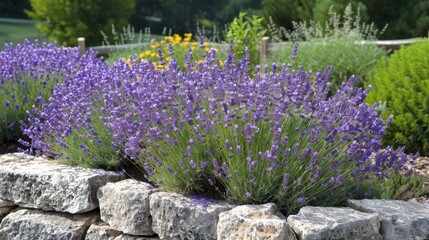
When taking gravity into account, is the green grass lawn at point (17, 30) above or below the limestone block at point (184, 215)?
below

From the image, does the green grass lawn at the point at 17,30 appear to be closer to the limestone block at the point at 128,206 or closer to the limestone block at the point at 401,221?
the limestone block at the point at 128,206

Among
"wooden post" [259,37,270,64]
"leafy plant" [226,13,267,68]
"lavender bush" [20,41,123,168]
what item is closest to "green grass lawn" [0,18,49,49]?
"wooden post" [259,37,270,64]

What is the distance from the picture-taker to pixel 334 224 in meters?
3.29

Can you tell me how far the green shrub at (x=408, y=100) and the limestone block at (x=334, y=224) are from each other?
200 centimetres

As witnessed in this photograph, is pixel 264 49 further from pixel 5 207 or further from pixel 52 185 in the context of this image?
pixel 52 185

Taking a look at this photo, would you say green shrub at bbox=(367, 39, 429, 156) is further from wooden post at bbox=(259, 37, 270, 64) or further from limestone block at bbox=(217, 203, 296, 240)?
wooden post at bbox=(259, 37, 270, 64)

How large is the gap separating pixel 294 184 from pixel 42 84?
8.71 feet

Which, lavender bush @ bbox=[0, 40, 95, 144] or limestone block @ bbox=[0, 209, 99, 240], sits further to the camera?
lavender bush @ bbox=[0, 40, 95, 144]

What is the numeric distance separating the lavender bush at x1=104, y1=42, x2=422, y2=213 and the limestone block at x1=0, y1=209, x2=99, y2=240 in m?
0.53

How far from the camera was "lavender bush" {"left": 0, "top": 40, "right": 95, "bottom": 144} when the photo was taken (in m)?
5.31

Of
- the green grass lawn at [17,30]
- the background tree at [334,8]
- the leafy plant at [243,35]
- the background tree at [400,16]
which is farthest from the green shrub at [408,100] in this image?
the green grass lawn at [17,30]

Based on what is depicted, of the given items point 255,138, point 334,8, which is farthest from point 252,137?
point 334,8

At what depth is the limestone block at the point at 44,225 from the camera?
→ 4.17 metres

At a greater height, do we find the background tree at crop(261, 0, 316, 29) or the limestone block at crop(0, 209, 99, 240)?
the limestone block at crop(0, 209, 99, 240)
